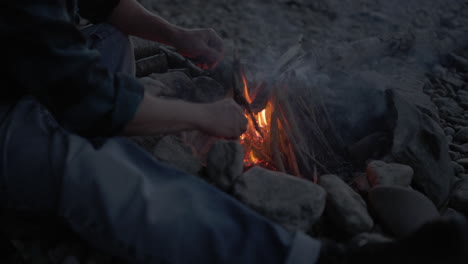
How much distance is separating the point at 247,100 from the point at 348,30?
3.17m

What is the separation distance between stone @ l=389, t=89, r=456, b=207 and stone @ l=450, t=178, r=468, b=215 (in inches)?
1.5

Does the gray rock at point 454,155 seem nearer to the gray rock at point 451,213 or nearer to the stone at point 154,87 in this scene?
the gray rock at point 451,213

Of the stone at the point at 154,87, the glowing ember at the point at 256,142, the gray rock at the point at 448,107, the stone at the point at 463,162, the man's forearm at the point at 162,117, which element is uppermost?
the man's forearm at the point at 162,117

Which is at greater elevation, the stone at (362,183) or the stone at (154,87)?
the stone at (154,87)

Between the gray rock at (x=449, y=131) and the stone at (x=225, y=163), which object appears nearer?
the stone at (x=225, y=163)

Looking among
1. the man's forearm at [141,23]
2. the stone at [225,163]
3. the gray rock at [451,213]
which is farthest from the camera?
the man's forearm at [141,23]

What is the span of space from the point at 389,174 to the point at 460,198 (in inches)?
18.4

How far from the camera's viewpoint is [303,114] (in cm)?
208

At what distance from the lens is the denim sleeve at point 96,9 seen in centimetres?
193

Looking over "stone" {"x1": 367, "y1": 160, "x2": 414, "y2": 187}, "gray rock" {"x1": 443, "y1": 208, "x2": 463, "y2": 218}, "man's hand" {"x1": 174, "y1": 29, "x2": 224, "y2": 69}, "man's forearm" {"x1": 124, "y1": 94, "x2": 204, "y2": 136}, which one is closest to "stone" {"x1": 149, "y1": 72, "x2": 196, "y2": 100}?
"man's hand" {"x1": 174, "y1": 29, "x2": 224, "y2": 69}

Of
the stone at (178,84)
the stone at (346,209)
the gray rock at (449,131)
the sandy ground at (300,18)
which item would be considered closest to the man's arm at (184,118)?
the stone at (346,209)

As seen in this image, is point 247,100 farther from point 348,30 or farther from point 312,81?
point 348,30

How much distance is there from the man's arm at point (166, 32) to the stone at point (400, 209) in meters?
1.30

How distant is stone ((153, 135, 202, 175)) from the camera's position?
1624mm
